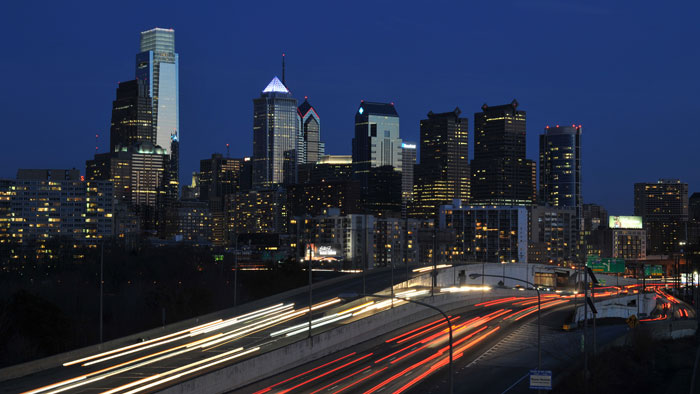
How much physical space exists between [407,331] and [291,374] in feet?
75.2

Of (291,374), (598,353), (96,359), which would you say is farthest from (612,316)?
(96,359)

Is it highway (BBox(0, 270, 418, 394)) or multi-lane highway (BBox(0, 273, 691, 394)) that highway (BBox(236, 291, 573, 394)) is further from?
highway (BBox(0, 270, 418, 394))

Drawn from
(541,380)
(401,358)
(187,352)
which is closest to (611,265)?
(401,358)

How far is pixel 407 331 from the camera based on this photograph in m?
78.3

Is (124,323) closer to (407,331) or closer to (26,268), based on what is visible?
(407,331)

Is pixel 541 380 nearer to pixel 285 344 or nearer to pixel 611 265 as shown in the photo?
pixel 285 344

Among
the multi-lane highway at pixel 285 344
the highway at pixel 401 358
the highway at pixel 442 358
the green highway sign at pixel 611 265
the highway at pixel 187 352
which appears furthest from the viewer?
the green highway sign at pixel 611 265

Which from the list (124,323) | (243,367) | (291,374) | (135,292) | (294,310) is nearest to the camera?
(243,367)

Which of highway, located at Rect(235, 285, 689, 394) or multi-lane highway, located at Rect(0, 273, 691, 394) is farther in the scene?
highway, located at Rect(235, 285, 689, 394)

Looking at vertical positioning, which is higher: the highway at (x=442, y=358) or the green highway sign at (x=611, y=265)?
the green highway sign at (x=611, y=265)

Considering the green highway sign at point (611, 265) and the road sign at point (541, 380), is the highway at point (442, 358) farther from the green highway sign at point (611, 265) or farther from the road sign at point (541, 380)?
the green highway sign at point (611, 265)

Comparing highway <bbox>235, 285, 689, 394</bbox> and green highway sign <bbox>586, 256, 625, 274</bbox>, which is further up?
green highway sign <bbox>586, 256, 625, 274</bbox>

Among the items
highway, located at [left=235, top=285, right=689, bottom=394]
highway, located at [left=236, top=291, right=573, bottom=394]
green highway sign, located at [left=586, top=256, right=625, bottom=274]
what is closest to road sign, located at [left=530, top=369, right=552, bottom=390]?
highway, located at [left=235, top=285, right=689, bottom=394]

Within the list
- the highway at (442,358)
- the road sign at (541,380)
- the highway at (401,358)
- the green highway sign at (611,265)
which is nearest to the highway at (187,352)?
the highway at (401,358)
